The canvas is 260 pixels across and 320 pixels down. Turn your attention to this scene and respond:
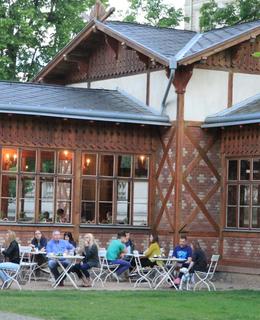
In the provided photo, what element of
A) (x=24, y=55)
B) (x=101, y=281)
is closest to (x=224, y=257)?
(x=101, y=281)

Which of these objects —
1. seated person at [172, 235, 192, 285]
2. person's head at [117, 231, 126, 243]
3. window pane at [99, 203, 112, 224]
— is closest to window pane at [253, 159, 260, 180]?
seated person at [172, 235, 192, 285]

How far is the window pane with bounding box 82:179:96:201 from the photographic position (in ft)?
83.0

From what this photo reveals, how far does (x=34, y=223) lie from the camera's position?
2481 centimetres

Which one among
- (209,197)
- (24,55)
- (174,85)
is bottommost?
(209,197)

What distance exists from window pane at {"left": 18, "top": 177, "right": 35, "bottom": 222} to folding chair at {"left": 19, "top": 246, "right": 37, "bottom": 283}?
116 cm

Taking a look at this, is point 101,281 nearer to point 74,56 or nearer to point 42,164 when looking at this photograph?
point 42,164

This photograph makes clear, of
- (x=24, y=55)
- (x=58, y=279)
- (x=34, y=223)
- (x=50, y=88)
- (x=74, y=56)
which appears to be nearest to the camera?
(x=58, y=279)

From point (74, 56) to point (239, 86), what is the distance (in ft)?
17.5

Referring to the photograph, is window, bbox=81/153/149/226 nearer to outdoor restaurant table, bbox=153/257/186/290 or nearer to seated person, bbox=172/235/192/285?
outdoor restaurant table, bbox=153/257/186/290

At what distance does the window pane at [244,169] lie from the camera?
81.0 feet

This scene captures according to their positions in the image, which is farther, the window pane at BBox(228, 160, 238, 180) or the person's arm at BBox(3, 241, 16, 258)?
the window pane at BBox(228, 160, 238, 180)

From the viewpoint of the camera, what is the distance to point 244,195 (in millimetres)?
24812

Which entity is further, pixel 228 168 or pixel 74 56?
pixel 74 56

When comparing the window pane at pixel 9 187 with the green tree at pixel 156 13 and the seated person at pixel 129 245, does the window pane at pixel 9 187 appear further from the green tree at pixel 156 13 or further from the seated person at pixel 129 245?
the green tree at pixel 156 13
